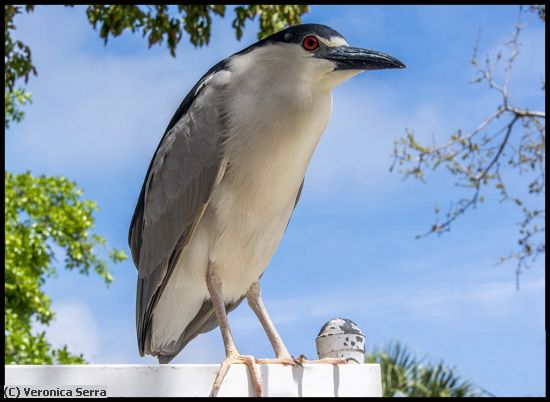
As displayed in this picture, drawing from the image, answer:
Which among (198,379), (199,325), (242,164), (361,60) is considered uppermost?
(361,60)

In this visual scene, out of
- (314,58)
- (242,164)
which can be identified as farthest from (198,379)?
(314,58)

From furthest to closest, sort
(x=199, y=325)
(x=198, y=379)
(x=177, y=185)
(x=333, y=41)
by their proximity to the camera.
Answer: (x=199, y=325), (x=177, y=185), (x=333, y=41), (x=198, y=379)

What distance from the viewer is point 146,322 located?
3416 mm

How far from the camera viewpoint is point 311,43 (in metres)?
3.11

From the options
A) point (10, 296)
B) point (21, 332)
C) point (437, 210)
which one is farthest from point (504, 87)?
point (10, 296)

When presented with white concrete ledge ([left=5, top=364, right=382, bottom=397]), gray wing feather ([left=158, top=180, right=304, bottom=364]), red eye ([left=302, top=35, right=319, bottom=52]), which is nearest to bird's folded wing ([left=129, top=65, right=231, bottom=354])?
gray wing feather ([left=158, top=180, right=304, bottom=364])

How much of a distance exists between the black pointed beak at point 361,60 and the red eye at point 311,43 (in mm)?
71

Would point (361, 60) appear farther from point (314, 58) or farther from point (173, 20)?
point (173, 20)

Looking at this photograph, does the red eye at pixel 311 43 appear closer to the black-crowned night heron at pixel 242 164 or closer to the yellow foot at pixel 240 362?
the black-crowned night heron at pixel 242 164

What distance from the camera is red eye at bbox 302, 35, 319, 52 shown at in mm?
3104

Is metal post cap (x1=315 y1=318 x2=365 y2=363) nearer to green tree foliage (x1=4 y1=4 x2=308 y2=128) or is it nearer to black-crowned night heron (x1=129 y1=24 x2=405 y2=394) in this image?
black-crowned night heron (x1=129 y1=24 x2=405 y2=394)

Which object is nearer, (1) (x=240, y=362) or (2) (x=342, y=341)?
(1) (x=240, y=362)

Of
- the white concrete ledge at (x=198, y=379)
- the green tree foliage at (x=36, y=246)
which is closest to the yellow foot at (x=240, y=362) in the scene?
the white concrete ledge at (x=198, y=379)

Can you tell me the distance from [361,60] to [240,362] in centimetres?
127
